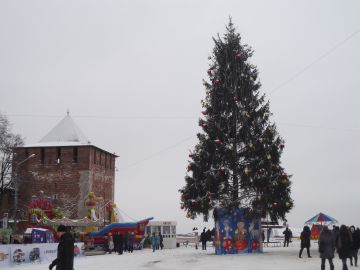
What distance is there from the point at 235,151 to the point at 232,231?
4.15 meters

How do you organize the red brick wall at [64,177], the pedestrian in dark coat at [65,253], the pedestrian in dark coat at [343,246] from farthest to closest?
the red brick wall at [64,177] → the pedestrian in dark coat at [343,246] → the pedestrian in dark coat at [65,253]

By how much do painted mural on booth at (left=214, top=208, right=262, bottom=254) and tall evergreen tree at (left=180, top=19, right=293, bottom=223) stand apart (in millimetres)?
512

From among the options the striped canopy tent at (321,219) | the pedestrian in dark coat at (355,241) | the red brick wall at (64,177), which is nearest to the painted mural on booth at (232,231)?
the pedestrian in dark coat at (355,241)

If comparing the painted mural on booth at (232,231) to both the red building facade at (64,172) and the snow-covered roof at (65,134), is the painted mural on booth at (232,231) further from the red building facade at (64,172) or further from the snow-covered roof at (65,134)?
the snow-covered roof at (65,134)

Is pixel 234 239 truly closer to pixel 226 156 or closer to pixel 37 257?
pixel 226 156

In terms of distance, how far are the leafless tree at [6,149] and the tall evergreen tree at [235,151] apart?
3035cm

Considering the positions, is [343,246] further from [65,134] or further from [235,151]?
[65,134]

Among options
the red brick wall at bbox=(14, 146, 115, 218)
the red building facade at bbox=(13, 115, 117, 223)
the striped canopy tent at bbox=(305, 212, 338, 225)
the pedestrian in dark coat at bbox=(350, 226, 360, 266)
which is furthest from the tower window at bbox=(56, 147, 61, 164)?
the pedestrian in dark coat at bbox=(350, 226, 360, 266)

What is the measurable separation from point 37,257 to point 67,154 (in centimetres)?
3360

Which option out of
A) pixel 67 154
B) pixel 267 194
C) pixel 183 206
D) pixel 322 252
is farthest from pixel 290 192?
pixel 67 154

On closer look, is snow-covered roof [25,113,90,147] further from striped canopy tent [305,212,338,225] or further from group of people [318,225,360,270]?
group of people [318,225,360,270]

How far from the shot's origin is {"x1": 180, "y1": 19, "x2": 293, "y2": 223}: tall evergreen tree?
2659cm

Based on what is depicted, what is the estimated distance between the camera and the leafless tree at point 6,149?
53.0 meters

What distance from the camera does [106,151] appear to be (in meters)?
60.6
